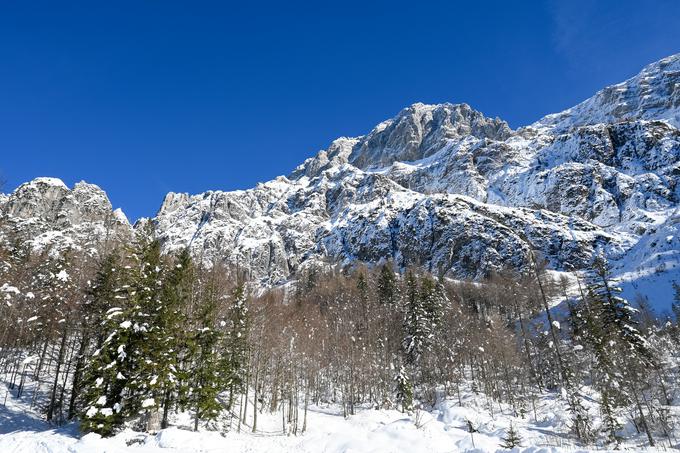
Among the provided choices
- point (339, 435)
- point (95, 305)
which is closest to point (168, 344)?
point (95, 305)

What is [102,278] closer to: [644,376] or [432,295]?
[644,376]

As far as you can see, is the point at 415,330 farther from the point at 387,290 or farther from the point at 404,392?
the point at 387,290

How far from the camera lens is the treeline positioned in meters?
24.9

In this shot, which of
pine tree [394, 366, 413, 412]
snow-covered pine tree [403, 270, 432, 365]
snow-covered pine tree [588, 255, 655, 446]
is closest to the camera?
snow-covered pine tree [588, 255, 655, 446]

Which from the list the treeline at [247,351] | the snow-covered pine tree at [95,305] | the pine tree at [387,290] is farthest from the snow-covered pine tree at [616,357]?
the pine tree at [387,290]

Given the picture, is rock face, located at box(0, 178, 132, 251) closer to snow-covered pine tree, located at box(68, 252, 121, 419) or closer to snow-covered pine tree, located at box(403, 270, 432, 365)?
snow-covered pine tree, located at box(403, 270, 432, 365)

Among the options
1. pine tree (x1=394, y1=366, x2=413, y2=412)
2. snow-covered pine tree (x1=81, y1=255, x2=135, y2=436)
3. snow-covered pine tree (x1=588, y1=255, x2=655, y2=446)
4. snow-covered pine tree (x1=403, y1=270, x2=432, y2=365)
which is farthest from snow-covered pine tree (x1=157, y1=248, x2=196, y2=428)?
snow-covered pine tree (x1=403, y1=270, x2=432, y2=365)

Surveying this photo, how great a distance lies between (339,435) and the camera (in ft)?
83.5

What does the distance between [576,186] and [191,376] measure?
18326cm

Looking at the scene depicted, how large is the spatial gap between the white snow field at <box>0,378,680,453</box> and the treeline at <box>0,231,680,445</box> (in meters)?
1.16

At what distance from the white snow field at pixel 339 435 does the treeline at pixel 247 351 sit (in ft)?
3.81

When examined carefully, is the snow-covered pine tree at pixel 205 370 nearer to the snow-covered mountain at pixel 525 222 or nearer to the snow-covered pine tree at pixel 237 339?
the snow-covered pine tree at pixel 237 339

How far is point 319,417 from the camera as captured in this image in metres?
39.6

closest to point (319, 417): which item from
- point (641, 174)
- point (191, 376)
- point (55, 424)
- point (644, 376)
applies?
point (191, 376)
